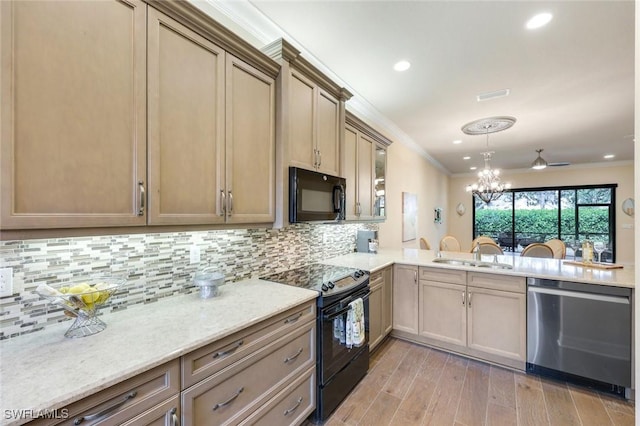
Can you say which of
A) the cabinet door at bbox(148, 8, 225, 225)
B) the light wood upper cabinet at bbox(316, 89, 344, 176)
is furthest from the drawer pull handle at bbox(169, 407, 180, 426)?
the light wood upper cabinet at bbox(316, 89, 344, 176)

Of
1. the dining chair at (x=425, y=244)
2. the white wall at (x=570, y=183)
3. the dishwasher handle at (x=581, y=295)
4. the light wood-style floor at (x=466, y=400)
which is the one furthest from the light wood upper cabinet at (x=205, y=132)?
the white wall at (x=570, y=183)

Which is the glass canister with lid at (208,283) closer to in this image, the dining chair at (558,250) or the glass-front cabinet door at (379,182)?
the glass-front cabinet door at (379,182)

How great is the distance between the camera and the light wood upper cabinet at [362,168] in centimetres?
298

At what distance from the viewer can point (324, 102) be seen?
2.47m

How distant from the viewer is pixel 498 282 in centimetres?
258

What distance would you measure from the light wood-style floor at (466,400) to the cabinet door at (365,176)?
1666 millimetres


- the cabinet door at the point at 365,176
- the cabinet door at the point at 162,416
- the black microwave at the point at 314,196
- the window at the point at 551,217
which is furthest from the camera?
the window at the point at 551,217

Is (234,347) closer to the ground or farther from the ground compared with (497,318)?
farther from the ground

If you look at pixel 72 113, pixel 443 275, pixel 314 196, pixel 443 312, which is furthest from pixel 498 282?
pixel 72 113

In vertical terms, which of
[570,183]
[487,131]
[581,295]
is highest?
[487,131]

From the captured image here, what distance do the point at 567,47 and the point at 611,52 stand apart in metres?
0.46

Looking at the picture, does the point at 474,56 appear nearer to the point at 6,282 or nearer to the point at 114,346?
the point at 114,346

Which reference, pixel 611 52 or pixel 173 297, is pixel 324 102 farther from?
pixel 611 52

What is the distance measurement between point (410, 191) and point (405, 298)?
2.95 m
